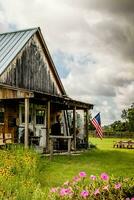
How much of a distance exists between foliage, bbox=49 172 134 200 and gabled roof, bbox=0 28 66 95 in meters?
16.9

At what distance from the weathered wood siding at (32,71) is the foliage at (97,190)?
16.9 m

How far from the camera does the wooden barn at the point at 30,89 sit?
80.9 feet

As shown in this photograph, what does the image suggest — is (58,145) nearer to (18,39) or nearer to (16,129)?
(16,129)

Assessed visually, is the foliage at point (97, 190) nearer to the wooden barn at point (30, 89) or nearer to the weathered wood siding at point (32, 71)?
the wooden barn at point (30, 89)

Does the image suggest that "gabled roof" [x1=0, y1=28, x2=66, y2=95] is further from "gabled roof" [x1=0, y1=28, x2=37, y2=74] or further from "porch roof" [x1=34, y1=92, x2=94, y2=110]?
"porch roof" [x1=34, y1=92, x2=94, y2=110]

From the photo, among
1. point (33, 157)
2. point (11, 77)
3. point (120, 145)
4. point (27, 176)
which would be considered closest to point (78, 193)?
point (27, 176)

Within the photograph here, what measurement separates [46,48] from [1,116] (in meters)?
6.22

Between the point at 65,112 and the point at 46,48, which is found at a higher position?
the point at 46,48

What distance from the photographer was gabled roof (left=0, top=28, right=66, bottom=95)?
2579 cm

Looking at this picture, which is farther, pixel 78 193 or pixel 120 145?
pixel 120 145

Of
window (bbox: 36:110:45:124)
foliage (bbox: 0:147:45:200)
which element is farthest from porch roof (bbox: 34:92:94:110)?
foliage (bbox: 0:147:45:200)

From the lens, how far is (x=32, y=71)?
27906 millimetres

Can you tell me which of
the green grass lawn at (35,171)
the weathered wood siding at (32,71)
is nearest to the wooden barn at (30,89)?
the weathered wood siding at (32,71)

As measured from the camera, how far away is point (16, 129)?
26.5 meters
